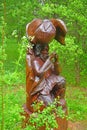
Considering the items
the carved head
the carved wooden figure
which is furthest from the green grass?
the carved head

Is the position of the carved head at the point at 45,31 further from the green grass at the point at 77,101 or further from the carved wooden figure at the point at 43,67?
the green grass at the point at 77,101

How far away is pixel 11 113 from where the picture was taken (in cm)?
419

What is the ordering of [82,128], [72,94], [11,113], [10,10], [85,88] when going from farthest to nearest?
[10,10] < [85,88] < [72,94] < [82,128] < [11,113]

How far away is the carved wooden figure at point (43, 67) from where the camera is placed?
7645 mm

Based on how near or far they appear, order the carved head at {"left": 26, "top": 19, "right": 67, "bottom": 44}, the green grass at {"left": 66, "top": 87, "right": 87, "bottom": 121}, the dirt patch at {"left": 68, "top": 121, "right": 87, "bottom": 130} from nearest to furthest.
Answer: the carved head at {"left": 26, "top": 19, "right": 67, "bottom": 44}, the dirt patch at {"left": 68, "top": 121, "right": 87, "bottom": 130}, the green grass at {"left": 66, "top": 87, "right": 87, "bottom": 121}

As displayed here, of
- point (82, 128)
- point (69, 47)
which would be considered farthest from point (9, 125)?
point (69, 47)

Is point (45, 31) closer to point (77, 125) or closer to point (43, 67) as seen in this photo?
point (43, 67)

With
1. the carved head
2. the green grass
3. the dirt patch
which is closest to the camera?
the carved head

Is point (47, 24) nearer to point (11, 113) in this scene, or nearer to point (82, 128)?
point (82, 128)

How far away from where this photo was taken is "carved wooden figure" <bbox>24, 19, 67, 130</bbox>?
25.1 feet

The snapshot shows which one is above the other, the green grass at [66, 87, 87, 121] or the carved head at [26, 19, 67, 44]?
the carved head at [26, 19, 67, 44]

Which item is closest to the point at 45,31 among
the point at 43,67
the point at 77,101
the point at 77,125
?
the point at 43,67

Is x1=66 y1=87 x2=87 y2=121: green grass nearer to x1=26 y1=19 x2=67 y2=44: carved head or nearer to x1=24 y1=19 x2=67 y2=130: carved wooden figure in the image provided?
x1=24 y1=19 x2=67 y2=130: carved wooden figure

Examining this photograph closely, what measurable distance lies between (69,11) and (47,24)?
410 centimetres
